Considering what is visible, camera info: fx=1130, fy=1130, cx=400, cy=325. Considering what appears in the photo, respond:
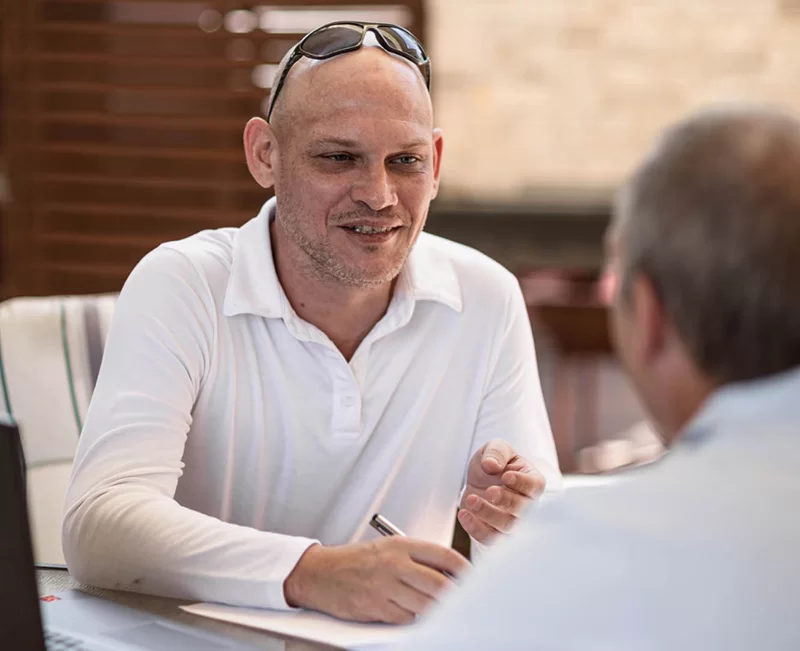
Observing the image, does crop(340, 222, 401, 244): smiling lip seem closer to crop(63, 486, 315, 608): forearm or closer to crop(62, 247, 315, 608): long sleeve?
crop(62, 247, 315, 608): long sleeve

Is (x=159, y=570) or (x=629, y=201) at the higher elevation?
(x=629, y=201)

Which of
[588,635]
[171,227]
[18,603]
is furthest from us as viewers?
[171,227]

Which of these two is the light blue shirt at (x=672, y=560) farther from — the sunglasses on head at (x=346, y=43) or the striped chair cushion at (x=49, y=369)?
the striped chair cushion at (x=49, y=369)

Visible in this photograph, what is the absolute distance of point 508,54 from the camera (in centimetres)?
551

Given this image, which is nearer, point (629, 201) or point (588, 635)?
point (588, 635)

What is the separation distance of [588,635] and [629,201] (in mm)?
356

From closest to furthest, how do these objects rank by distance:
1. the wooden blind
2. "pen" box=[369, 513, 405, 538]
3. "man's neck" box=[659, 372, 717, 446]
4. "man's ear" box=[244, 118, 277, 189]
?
"man's neck" box=[659, 372, 717, 446]
"pen" box=[369, 513, 405, 538]
"man's ear" box=[244, 118, 277, 189]
the wooden blind

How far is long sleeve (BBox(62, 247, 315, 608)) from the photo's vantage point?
142cm

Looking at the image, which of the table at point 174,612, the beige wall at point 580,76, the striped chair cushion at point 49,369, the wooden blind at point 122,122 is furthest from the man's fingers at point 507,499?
the beige wall at point 580,76

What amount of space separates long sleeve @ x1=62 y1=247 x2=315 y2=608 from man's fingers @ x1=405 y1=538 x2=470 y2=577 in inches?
6.4

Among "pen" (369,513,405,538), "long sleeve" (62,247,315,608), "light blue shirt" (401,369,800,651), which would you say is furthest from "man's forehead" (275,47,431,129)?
"light blue shirt" (401,369,800,651)

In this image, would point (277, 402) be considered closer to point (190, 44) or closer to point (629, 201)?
point (629, 201)

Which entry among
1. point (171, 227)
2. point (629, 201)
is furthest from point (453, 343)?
point (171, 227)

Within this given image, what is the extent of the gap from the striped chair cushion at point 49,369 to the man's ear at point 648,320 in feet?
4.57
